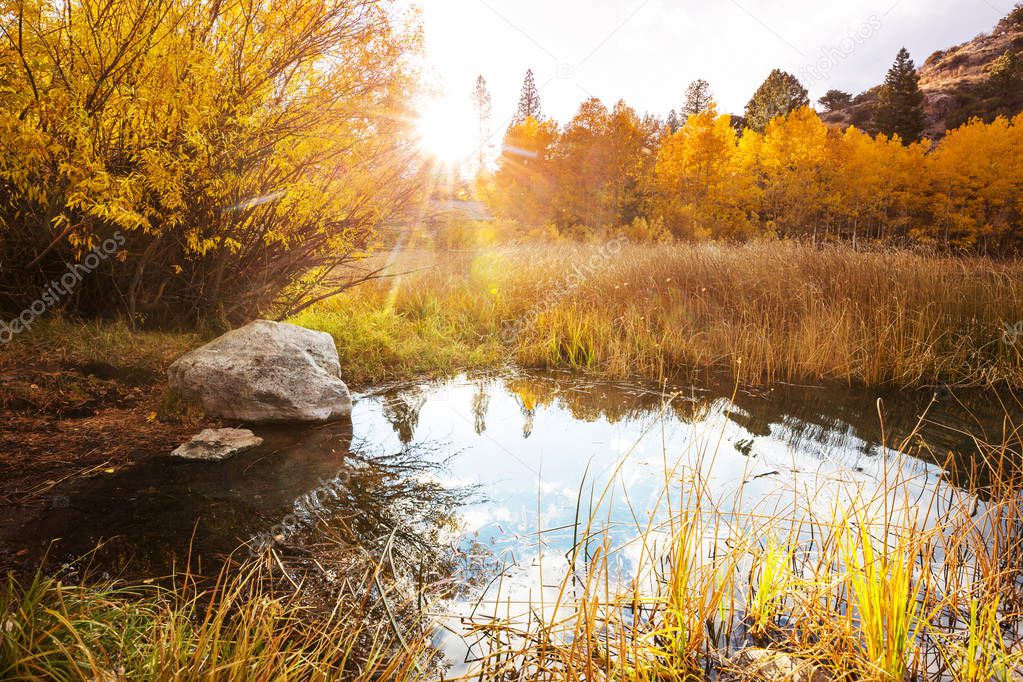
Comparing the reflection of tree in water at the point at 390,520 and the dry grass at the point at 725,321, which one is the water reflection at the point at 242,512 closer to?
the reflection of tree in water at the point at 390,520

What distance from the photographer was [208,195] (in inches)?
192

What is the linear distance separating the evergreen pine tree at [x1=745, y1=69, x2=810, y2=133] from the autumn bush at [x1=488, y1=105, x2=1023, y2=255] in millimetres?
8647

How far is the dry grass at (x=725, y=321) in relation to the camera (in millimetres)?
5812

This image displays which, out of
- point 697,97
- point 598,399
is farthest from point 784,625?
point 697,97

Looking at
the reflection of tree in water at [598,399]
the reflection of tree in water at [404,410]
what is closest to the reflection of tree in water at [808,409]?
the reflection of tree in water at [598,399]

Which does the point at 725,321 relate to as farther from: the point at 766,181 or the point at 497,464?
the point at 766,181

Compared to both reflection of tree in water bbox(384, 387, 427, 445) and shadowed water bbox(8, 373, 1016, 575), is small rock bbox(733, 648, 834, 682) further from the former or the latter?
reflection of tree in water bbox(384, 387, 427, 445)

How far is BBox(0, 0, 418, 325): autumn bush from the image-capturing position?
396cm

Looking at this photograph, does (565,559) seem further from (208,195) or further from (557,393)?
(208,195)

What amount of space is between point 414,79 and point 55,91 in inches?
125

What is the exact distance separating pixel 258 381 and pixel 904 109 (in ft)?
151

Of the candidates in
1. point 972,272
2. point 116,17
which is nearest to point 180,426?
point 116,17

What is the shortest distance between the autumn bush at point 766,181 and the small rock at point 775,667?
23541 millimetres

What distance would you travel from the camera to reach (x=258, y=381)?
173 inches
